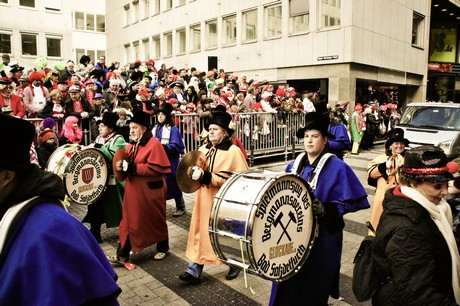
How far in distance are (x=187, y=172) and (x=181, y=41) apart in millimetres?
30031

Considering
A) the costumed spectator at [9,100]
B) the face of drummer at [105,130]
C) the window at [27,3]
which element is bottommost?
the face of drummer at [105,130]

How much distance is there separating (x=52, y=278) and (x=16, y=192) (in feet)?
1.29

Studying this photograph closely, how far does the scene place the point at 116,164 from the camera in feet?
17.8

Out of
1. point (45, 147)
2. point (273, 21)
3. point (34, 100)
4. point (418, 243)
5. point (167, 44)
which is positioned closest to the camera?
point (418, 243)

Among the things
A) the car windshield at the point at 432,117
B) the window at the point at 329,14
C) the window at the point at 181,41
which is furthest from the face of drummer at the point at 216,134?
the window at the point at 181,41

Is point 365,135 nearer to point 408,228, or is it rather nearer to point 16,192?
point 408,228

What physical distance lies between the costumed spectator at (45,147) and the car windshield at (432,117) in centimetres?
1011

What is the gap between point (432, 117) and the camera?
12.7 meters

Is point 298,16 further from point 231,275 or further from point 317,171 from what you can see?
point 317,171

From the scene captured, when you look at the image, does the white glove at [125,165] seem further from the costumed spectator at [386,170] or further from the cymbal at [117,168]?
the costumed spectator at [386,170]

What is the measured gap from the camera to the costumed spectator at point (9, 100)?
9188 mm

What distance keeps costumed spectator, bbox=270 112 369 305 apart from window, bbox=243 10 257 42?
23.2 meters

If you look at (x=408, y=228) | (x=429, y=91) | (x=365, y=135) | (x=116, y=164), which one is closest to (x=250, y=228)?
(x=408, y=228)

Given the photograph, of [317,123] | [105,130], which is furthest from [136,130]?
[317,123]
